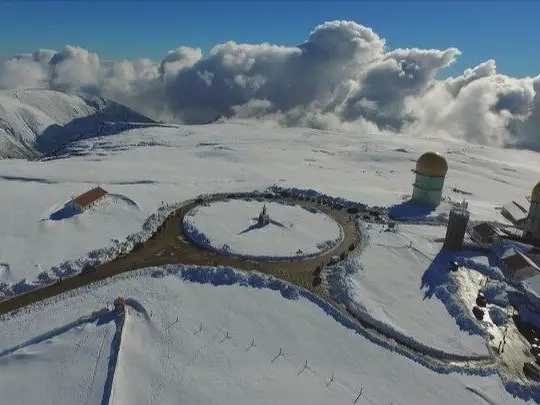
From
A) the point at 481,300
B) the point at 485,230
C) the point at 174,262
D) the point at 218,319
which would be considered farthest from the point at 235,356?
the point at 485,230

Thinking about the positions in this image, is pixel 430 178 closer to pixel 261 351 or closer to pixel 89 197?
pixel 261 351

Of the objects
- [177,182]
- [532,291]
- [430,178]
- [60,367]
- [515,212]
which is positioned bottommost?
[60,367]

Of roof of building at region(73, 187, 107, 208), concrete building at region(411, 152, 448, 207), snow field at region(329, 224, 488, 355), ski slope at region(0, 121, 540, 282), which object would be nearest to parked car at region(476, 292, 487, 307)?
snow field at region(329, 224, 488, 355)

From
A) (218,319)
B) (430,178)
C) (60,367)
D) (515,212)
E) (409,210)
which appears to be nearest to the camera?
(60,367)

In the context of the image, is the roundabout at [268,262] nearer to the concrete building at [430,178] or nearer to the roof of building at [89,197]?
the roof of building at [89,197]

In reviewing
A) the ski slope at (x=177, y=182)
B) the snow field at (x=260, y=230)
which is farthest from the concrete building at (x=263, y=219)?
the ski slope at (x=177, y=182)

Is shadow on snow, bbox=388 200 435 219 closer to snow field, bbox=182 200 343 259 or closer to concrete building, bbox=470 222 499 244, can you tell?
concrete building, bbox=470 222 499 244
